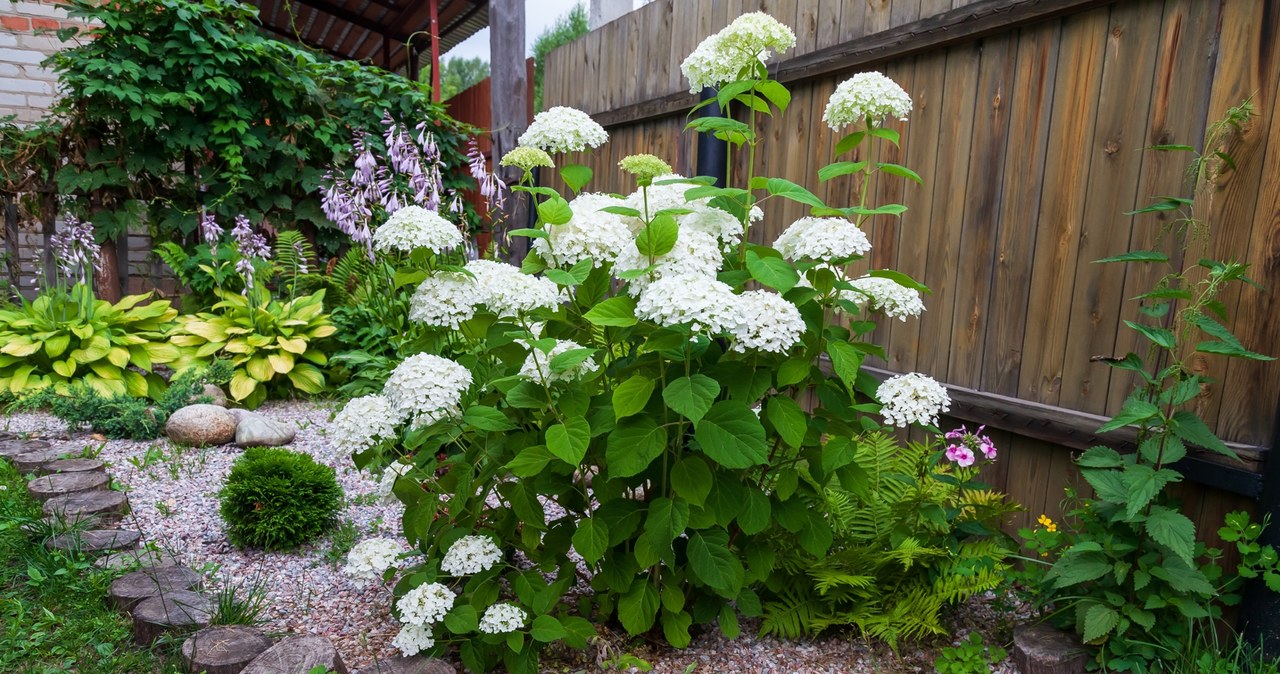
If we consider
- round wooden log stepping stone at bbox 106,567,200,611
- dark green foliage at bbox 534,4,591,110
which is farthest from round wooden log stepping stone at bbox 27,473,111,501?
dark green foliage at bbox 534,4,591,110

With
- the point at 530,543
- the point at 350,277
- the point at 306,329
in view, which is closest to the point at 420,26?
the point at 350,277

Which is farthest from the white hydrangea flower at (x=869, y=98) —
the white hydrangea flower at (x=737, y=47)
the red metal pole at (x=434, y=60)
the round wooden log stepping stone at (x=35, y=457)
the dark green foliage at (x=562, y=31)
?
the dark green foliage at (x=562, y=31)

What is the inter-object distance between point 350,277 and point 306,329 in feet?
2.25

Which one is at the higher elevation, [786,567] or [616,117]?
[616,117]

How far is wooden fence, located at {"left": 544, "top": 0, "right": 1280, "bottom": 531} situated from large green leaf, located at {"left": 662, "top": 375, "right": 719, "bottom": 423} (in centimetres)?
106

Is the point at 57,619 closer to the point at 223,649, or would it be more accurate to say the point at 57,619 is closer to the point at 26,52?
the point at 223,649

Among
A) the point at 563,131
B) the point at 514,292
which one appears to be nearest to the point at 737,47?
the point at 563,131

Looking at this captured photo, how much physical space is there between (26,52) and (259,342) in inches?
142

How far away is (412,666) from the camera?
1.61 meters

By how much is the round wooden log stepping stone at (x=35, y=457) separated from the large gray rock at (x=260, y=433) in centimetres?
61

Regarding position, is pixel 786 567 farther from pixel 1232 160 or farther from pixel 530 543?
pixel 1232 160

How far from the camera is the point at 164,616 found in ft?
5.82

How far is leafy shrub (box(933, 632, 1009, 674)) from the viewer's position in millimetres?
1745

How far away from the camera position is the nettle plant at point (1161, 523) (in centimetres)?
159
